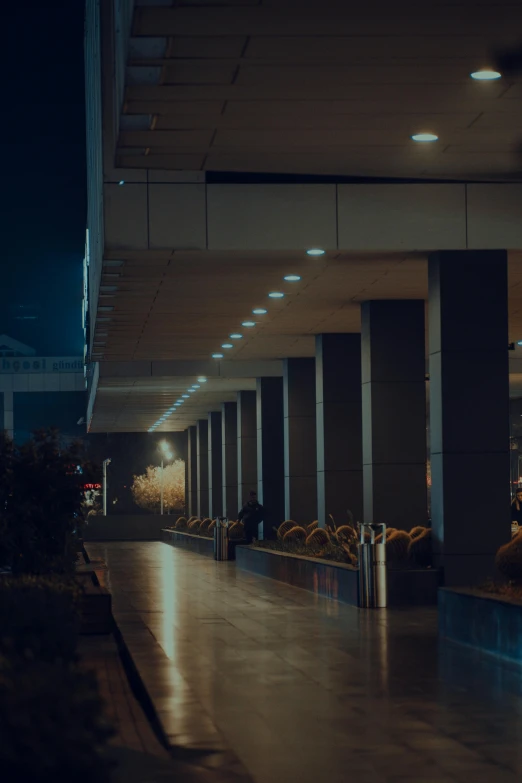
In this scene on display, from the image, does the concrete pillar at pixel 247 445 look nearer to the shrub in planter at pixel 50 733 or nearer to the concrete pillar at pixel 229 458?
the concrete pillar at pixel 229 458

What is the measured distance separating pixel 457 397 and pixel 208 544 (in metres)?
23.5

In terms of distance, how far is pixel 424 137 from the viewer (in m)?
13.9

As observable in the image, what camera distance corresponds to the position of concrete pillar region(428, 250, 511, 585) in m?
17.0

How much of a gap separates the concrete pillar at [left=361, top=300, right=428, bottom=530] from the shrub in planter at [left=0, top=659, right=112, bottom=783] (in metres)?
17.1

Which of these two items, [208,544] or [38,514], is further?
[208,544]

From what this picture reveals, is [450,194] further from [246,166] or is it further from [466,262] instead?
[246,166]

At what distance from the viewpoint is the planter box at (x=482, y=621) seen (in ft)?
38.8

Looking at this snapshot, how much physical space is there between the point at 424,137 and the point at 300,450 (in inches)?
716

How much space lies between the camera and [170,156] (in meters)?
14.8

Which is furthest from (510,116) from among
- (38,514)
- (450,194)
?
(38,514)

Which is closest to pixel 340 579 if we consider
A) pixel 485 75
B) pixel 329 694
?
pixel 329 694

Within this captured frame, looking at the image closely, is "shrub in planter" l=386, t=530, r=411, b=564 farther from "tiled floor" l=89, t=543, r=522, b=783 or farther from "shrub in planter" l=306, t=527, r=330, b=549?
"shrub in planter" l=306, t=527, r=330, b=549

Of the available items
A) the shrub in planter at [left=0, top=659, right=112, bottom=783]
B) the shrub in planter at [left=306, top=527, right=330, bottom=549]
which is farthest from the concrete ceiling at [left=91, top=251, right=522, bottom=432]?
the shrub in planter at [left=0, top=659, right=112, bottom=783]

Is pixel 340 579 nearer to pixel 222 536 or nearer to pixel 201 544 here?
pixel 222 536
